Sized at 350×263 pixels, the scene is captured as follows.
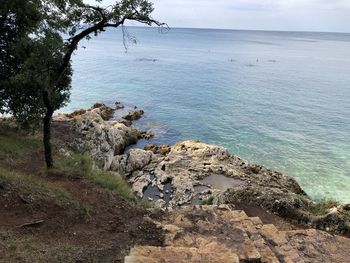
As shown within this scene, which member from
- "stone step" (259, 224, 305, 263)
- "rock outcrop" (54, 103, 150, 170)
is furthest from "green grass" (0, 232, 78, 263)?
"rock outcrop" (54, 103, 150, 170)

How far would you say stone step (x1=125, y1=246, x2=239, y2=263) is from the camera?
10599mm

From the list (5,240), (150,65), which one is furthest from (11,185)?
(150,65)

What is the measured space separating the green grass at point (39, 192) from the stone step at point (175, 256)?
4536 millimetres

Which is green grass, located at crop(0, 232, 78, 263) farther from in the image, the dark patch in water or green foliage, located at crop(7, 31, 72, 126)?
the dark patch in water

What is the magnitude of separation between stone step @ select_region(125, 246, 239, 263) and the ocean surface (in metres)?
9.90

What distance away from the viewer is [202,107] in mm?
58281

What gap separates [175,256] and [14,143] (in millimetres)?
16237

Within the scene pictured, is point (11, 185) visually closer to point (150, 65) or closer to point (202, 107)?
point (202, 107)

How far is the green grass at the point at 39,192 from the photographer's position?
14.6 metres

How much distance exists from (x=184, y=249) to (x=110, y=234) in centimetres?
327

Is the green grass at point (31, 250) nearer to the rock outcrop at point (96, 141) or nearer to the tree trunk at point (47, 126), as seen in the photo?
the tree trunk at point (47, 126)

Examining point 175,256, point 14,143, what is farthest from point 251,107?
point 175,256

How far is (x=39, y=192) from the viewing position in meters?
15.1

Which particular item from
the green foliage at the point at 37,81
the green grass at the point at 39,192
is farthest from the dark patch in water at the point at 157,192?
the green grass at the point at 39,192
